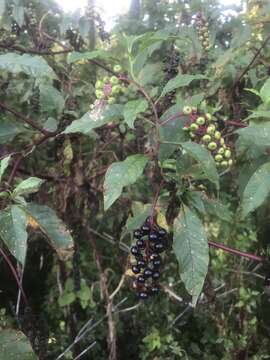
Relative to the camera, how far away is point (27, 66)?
147 centimetres

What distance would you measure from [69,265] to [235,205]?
0.96 meters

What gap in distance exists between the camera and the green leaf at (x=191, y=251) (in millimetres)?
1223

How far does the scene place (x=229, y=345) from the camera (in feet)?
8.19

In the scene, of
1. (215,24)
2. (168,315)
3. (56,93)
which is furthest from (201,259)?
(215,24)

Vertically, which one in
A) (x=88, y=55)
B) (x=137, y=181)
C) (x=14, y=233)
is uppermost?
(x=88, y=55)

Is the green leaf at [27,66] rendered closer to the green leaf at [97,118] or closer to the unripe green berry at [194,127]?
the green leaf at [97,118]

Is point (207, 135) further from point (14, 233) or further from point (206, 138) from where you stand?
point (14, 233)

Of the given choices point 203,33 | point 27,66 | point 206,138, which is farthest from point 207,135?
point 203,33

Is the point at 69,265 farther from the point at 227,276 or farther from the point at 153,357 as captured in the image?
the point at 227,276

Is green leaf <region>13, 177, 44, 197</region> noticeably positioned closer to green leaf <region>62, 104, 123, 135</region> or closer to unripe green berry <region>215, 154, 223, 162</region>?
green leaf <region>62, 104, 123, 135</region>

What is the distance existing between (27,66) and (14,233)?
538 millimetres

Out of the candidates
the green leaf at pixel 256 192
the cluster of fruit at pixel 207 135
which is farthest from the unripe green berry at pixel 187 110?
the green leaf at pixel 256 192

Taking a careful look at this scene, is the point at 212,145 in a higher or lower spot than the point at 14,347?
higher

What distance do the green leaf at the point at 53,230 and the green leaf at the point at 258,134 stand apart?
54 centimetres
